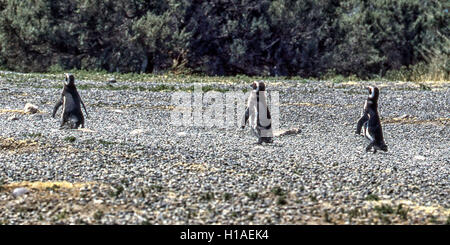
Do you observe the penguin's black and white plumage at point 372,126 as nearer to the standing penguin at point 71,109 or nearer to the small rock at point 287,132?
the small rock at point 287,132

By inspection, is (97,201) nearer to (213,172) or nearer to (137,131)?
(213,172)

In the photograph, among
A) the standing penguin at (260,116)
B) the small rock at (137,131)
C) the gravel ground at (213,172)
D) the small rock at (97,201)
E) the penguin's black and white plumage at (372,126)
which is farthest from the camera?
the small rock at (137,131)

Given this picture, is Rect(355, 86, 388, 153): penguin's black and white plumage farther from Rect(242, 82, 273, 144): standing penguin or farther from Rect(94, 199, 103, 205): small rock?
Rect(94, 199, 103, 205): small rock

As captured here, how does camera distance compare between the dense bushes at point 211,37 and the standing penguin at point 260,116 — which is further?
the dense bushes at point 211,37

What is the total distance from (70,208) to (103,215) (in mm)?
418

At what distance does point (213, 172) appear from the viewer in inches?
319

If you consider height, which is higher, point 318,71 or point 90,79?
point 318,71

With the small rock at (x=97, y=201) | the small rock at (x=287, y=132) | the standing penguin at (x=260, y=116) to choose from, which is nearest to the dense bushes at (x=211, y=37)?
the small rock at (x=287, y=132)

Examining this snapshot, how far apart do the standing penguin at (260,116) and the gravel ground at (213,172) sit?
276 mm

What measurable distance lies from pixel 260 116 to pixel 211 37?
17894 millimetres

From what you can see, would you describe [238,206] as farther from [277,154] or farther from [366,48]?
[366,48]

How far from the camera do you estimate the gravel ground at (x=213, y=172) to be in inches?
253

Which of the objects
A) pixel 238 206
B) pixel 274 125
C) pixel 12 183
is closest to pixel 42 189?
pixel 12 183

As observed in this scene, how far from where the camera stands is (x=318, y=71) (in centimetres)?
3034
